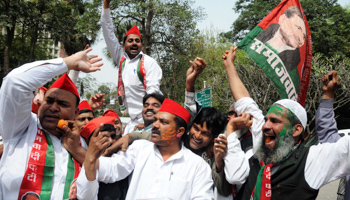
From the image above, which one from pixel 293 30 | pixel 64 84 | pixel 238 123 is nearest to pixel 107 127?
pixel 64 84

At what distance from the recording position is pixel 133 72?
196 inches

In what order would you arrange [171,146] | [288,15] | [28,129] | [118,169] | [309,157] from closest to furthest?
1. [28,129]
2. [309,157]
3. [118,169]
4. [171,146]
5. [288,15]

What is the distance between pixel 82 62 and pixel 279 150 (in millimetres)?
1835

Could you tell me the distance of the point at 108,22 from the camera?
16.8ft

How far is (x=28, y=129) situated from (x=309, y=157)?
2.26 m

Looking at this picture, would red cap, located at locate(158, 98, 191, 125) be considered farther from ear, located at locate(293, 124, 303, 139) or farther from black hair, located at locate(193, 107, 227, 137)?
ear, located at locate(293, 124, 303, 139)

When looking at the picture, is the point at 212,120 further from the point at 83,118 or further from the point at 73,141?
the point at 83,118

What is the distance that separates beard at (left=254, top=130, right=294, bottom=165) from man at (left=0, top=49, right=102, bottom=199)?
1.65m

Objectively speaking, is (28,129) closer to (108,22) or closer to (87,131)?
(87,131)

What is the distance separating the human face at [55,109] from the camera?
2.71m

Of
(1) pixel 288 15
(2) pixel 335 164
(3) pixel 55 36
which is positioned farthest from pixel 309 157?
(3) pixel 55 36

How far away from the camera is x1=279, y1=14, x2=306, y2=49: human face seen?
4250mm

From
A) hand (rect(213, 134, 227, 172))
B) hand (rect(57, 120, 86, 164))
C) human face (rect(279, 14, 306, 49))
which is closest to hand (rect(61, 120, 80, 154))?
hand (rect(57, 120, 86, 164))

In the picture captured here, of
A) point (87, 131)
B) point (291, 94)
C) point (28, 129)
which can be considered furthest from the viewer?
point (291, 94)
